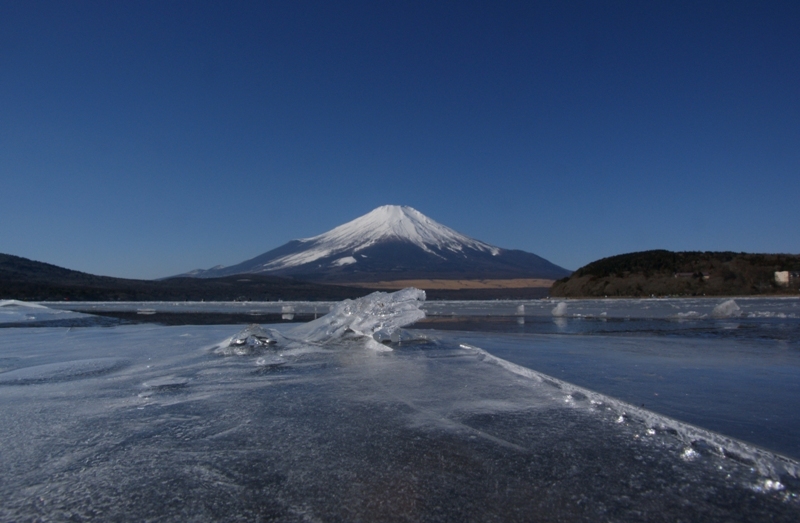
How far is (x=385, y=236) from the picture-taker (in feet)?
535

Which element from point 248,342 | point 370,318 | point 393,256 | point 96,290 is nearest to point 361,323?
point 370,318

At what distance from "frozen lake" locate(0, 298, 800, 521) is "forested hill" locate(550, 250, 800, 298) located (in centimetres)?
3149

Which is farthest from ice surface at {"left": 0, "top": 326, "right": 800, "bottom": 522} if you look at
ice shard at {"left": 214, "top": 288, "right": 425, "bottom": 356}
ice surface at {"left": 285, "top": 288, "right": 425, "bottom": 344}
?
ice surface at {"left": 285, "top": 288, "right": 425, "bottom": 344}

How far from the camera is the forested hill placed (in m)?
32.9

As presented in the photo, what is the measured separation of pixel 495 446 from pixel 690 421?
1338 millimetres

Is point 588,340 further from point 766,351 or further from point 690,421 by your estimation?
point 690,421

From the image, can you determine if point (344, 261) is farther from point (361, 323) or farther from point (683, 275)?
point (361, 323)

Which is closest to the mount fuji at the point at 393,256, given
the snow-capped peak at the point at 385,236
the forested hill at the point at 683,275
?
the snow-capped peak at the point at 385,236

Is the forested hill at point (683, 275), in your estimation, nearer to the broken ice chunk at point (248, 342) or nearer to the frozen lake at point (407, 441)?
the frozen lake at point (407, 441)

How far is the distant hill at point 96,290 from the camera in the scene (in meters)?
44.5

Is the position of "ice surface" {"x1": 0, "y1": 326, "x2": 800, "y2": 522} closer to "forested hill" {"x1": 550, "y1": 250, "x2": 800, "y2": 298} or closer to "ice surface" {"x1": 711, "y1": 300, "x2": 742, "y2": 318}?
"ice surface" {"x1": 711, "y1": 300, "x2": 742, "y2": 318}

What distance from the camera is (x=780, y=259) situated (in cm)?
3547

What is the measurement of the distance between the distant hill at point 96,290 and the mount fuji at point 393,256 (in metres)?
45.1

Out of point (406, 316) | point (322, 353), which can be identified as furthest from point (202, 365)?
point (406, 316)
